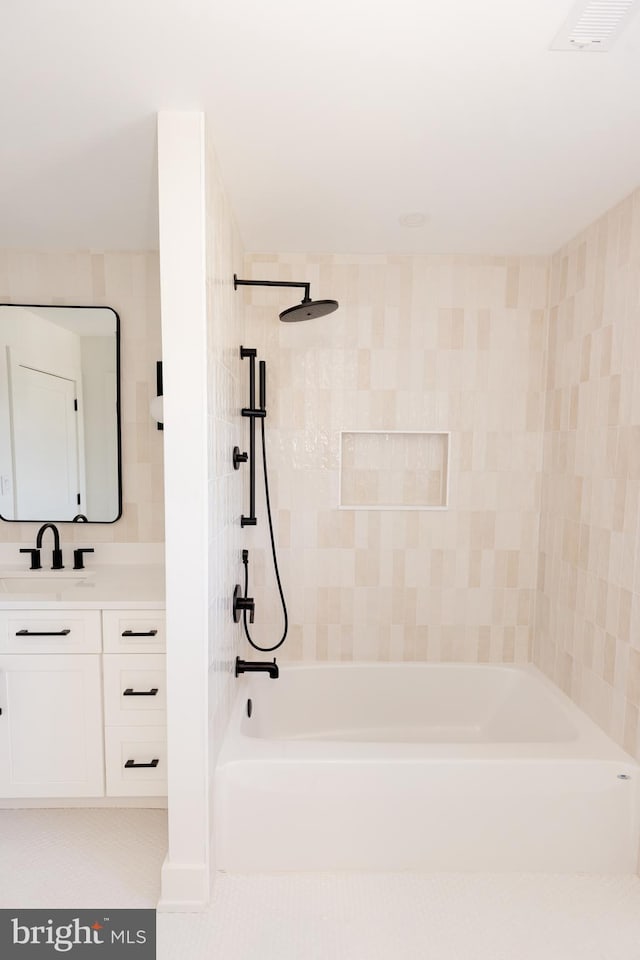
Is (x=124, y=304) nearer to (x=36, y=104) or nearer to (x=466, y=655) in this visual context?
(x=36, y=104)

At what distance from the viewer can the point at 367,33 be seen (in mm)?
1182

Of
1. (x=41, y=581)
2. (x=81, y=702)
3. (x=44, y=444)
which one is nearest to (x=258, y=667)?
(x=81, y=702)

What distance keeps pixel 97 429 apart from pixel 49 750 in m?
1.37

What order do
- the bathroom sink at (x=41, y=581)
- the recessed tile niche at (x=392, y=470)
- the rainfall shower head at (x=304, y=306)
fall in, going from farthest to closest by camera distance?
the recessed tile niche at (x=392, y=470)
the bathroom sink at (x=41, y=581)
the rainfall shower head at (x=304, y=306)

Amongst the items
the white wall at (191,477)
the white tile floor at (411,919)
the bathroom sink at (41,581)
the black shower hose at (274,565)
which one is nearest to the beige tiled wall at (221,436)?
the white wall at (191,477)

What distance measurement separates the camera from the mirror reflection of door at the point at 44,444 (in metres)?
2.54

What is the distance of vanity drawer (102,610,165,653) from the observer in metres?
2.10

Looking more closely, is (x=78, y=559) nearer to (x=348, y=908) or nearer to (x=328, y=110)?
(x=348, y=908)

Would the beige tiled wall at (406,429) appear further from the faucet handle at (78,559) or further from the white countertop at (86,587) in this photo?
the faucet handle at (78,559)

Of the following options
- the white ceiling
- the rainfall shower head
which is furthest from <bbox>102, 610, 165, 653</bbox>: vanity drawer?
the white ceiling

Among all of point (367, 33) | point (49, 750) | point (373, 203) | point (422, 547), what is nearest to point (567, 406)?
point (422, 547)

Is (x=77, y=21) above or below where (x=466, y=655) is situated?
above

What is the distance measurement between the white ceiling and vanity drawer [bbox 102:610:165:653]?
155 cm

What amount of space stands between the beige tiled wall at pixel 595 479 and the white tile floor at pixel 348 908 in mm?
560
